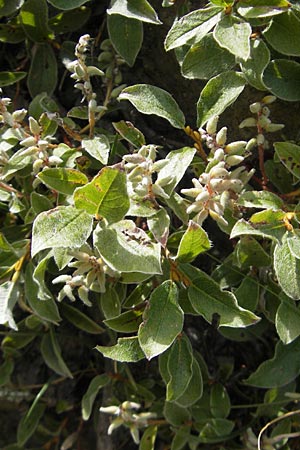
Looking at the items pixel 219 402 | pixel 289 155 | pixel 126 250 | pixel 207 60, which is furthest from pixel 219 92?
pixel 219 402

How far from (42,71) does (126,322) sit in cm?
75

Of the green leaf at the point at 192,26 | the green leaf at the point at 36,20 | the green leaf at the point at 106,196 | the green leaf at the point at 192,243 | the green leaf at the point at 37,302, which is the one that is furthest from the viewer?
the green leaf at the point at 36,20

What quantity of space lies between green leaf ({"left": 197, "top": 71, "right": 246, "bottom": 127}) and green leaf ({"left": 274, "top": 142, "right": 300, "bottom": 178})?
14 cm

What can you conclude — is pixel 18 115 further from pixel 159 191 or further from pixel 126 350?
pixel 126 350

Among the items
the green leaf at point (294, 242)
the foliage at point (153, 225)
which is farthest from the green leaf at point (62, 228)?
the green leaf at point (294, 242)

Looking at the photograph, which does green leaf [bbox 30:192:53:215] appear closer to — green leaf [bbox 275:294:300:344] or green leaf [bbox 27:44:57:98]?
green leaf [bbox 27:44:57:98]

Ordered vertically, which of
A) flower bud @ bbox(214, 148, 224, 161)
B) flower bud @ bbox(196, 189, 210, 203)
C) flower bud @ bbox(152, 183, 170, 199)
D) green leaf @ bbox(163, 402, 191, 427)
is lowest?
green leaf @ bbox(163, 402, 191, 427)

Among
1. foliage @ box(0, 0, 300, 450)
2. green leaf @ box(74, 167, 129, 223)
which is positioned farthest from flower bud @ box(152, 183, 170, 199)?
green leaf @ box(74, 167, 129, 223)

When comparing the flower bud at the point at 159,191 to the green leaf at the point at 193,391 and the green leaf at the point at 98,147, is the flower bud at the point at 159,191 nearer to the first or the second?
the green leaf at the point at 98,147

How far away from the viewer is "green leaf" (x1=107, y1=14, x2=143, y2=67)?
59.3 inches

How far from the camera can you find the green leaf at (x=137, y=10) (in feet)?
4.53

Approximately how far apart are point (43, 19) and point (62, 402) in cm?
109

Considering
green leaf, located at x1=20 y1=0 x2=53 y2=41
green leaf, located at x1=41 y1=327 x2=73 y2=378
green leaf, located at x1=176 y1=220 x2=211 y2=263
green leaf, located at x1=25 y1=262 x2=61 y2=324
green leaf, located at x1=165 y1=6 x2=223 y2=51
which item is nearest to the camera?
green leaf, located at x1=176 y1=220 x2=211 y2=263

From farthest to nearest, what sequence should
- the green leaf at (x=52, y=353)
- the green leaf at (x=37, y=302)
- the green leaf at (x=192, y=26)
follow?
the green leaf at (x=52, y=353), the green leaf at (x=37, y=302), the green leaf at (x=192, y=26)
